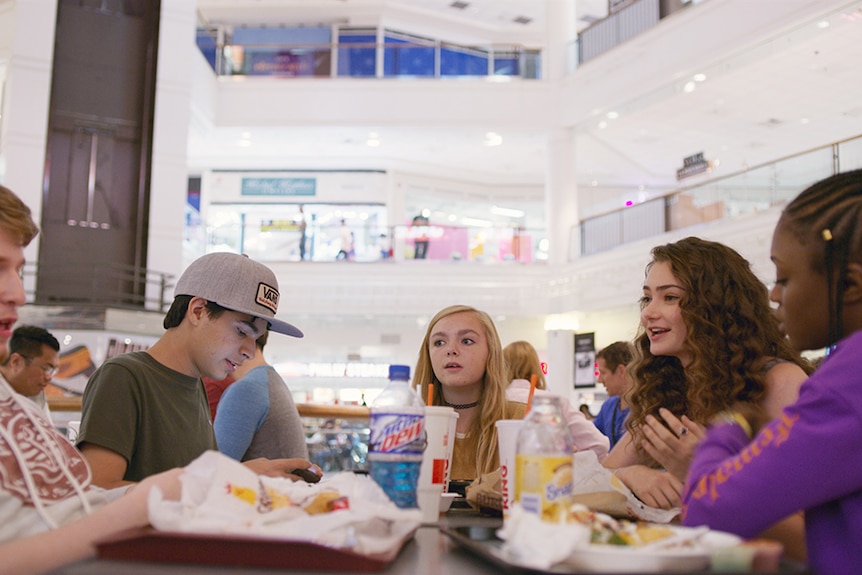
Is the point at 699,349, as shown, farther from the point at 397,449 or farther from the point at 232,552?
the point at 232,552

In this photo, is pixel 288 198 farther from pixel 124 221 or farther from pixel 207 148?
pixel 124 221

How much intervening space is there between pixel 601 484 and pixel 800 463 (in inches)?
19.7

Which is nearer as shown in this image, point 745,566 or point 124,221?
point 745,566

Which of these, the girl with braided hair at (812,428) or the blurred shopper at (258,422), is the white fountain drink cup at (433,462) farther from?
the blurred shopper at (258,422)

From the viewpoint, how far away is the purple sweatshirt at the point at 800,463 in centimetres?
108

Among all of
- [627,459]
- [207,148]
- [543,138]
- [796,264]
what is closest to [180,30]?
[207,148]

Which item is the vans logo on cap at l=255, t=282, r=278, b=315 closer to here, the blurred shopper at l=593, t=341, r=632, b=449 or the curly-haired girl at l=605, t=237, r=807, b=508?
the curly-haired girl at l=605, t=237, r=807, b=508

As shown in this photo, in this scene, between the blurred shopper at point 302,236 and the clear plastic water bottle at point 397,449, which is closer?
the clear plastic water bottle at point 397,449

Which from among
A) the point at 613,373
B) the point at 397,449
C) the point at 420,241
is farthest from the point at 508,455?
the point at 420,241

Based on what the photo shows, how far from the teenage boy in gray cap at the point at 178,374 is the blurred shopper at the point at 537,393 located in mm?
730

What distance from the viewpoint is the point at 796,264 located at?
50.4 inches

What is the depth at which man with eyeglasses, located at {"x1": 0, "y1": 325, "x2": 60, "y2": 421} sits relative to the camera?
4.34 meters

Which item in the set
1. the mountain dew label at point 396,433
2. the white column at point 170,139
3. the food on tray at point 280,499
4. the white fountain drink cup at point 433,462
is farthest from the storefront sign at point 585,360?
the food on tray at point 280,499

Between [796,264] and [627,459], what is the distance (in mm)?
1140
